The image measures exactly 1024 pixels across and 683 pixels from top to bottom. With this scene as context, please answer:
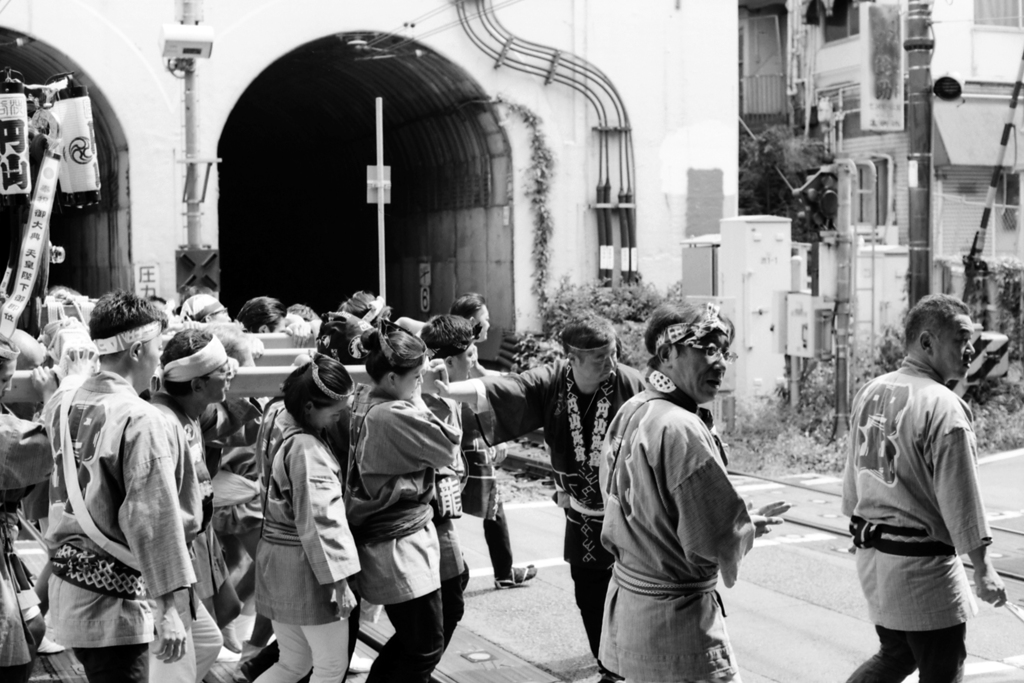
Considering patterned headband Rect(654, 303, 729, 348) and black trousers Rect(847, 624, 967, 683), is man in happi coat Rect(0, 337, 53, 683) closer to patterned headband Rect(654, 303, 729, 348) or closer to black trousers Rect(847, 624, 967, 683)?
patterned headband Rect(654, 303, 729, 348)

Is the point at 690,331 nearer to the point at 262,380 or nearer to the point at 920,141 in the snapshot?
the point at 262,380

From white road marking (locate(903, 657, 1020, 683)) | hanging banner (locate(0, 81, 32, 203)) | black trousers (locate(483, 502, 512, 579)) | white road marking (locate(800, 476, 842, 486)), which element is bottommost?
white road marking (locate(800, 476, 842, 486))

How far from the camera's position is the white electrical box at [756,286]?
587 inches

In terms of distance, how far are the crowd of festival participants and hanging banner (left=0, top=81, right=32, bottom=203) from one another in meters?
1.03

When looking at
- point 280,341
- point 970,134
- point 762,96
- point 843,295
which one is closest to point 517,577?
point 280,341

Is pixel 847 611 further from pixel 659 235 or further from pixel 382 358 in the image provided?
pixel 659 235

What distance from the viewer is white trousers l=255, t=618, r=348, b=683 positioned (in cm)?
500

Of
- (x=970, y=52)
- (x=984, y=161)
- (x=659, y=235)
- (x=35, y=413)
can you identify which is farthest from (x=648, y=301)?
(x=35, y=413)

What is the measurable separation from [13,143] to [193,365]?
8.95 feet

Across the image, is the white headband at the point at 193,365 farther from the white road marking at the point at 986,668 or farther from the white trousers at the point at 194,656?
the white road marking at the point at 986,668

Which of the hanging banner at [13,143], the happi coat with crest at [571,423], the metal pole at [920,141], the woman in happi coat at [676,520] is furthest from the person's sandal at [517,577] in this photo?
the metal pole at [920,141]

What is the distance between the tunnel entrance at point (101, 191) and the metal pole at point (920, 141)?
32.1ft

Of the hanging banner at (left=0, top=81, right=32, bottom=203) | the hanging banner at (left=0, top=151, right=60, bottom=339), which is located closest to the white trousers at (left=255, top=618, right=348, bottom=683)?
the hanging banner at (left=0, top=151, right=60, bottom=339)

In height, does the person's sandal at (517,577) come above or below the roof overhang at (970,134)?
below
